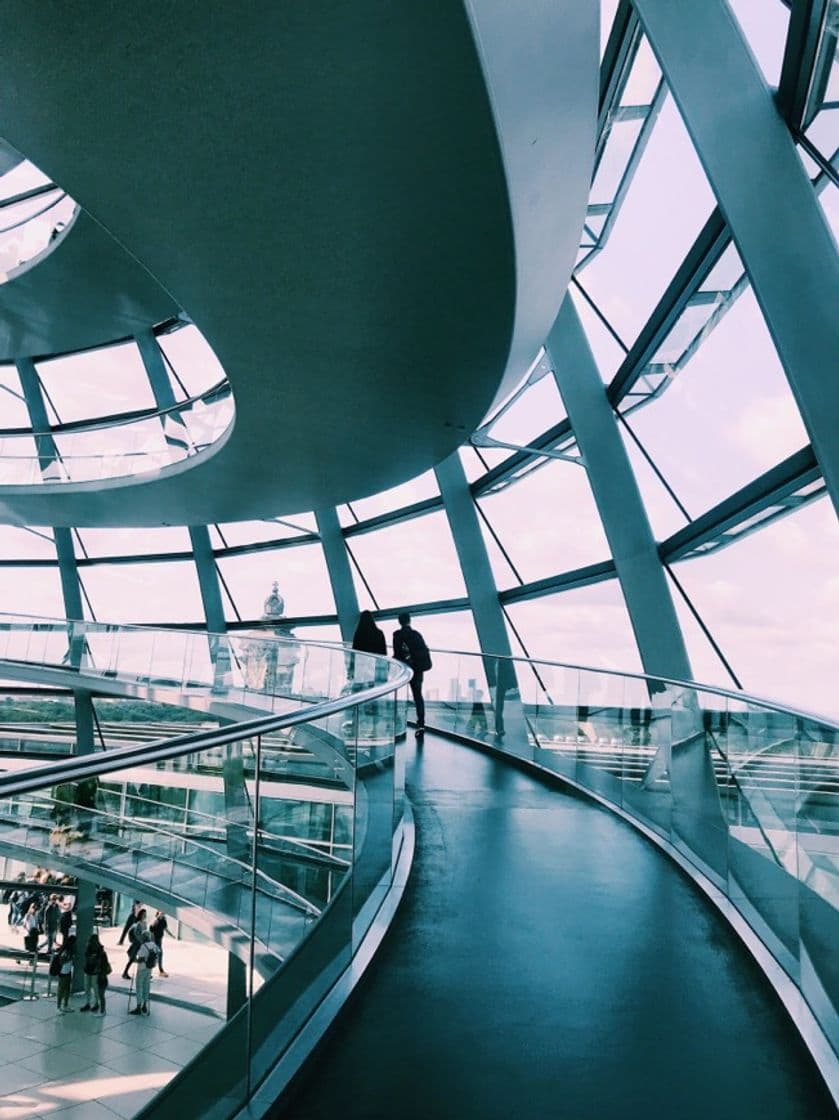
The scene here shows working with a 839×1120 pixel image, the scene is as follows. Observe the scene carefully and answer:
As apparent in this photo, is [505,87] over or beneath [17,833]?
over

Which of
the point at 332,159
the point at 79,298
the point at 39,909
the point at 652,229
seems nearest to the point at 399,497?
the point at 79,298

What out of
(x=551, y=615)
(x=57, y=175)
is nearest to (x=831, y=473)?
(x=57, y=175)

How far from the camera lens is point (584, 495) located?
51.9 feet

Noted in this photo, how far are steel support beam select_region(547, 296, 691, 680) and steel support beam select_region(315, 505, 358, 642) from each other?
30.0ft

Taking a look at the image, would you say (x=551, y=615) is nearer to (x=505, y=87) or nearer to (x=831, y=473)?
(x=831, y=473)

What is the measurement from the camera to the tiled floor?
217 cm

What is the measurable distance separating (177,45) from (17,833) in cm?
476

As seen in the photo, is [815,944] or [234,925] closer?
[234,925]

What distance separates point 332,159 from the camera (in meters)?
6.54

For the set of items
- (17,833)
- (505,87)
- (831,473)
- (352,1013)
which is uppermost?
(505,87)

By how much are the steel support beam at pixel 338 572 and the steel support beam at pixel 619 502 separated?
914cm

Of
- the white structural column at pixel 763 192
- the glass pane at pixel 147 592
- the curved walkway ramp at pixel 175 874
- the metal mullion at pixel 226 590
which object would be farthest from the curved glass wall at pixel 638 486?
the curved walkway ramp at pixel 175 874

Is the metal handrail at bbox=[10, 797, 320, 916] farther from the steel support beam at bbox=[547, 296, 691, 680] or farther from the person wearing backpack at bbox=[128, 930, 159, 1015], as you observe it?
the steel support beam at bbox=[547, 296, 691, 680]

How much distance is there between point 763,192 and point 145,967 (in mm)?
7586
